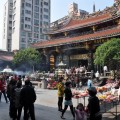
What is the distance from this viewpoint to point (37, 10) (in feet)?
292

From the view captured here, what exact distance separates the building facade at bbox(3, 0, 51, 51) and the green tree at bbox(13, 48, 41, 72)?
132ft

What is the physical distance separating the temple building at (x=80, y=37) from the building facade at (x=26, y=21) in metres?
42.4

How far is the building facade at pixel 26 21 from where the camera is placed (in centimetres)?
8188

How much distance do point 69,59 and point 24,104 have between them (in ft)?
89.2

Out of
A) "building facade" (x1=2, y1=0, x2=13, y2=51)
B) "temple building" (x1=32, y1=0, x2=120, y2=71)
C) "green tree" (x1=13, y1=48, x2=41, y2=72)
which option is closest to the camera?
"temple building" (x1=32, y1=0, x2=120, y2=71)

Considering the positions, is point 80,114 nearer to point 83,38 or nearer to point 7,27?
point 83,38

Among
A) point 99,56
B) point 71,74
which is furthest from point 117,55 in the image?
point 71,74

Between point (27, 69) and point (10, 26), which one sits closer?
point (27, 69)

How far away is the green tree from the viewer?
121 ft

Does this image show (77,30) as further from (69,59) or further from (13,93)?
(13,93)

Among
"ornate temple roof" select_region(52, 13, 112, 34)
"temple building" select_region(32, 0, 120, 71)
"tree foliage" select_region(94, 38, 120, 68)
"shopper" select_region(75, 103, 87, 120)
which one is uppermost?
"ornate temple roof" select_region(52, 13, 112, 34)

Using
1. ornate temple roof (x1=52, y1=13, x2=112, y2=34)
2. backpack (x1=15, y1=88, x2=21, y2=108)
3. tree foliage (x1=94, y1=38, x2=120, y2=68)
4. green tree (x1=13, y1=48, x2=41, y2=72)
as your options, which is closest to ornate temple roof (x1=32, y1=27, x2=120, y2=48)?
green tree (x1=13, y1=48, x2=41, y2=72)

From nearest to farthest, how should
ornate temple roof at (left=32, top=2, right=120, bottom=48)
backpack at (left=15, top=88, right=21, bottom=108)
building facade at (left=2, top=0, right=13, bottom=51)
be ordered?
1. backpack at (left=15, top=88, right=21, bottom=108)
2. ornate temple roof at (left=32, top=2, right=120, bottom=48)
3. building facade at (left=2, top=0, right=13, bottom=51)

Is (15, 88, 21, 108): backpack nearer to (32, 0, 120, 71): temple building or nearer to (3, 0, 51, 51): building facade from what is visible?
(32, 0, 120, 71): temple building
